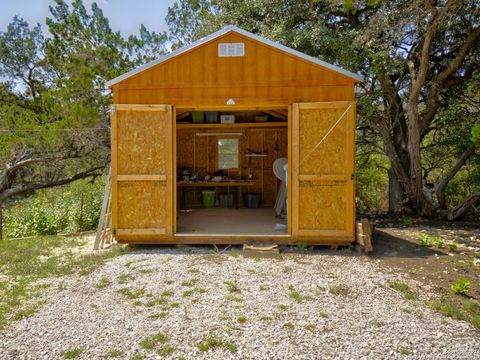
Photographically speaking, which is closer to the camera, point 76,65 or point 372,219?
point 372,219

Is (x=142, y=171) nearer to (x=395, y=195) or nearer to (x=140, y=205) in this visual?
(x=140, y=205)

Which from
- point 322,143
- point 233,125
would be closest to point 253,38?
point 322,143

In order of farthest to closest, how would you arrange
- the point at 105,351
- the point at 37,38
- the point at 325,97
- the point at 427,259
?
the point at 37,38 < the point at 325,97 < the point at 427,259 < the point at 105,351

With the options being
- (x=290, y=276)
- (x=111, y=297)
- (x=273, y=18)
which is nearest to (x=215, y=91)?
(x=290, y=276)

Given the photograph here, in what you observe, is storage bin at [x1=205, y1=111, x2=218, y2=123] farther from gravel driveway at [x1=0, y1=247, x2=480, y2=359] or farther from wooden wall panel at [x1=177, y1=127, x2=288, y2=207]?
gravel driveway at [x1=0, y1=247, x2=480, y2=359]

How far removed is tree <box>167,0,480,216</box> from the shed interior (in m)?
2.24

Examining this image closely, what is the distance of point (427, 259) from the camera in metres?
5.44

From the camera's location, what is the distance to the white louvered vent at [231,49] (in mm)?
5895

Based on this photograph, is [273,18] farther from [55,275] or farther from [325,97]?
[55,275]

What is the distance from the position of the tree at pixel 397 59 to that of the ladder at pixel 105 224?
544 centimetres

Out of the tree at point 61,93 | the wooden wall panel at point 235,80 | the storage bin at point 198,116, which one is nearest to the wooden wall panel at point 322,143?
the wooden wall panel at point 235,80

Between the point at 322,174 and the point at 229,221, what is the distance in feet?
8.65

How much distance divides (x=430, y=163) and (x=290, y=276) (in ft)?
25.8

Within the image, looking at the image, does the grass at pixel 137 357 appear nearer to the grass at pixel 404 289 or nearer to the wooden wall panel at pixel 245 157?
the grass at pixel 404 289
